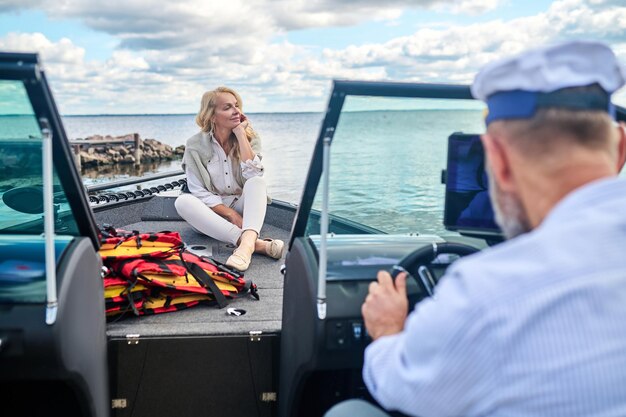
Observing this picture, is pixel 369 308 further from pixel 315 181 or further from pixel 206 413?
pixel 206 413

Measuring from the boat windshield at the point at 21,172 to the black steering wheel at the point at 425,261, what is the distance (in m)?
1.01

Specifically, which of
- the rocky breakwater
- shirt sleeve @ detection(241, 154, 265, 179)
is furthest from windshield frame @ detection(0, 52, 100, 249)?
the rocky breakwater

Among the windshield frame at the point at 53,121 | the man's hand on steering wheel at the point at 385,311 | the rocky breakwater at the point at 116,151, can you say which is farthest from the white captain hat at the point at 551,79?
the rocky breakwater at the point at 116,151

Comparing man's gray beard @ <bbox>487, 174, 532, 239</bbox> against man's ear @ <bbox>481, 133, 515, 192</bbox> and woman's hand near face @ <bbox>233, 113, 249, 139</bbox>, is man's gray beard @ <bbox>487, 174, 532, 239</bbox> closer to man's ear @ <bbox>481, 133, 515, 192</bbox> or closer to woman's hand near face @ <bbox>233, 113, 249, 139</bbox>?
man's ear @ <bbox>481, 133, 515, 192</bbox>

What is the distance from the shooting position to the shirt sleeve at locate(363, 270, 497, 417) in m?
0.86

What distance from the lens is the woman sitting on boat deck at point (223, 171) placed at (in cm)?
419

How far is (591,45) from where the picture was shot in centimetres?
104

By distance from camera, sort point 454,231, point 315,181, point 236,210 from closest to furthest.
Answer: point 315,181, point 454,231, point 236,210

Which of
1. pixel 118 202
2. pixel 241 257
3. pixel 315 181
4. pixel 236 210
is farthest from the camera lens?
pixel 118 202

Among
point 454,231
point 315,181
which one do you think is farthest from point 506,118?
point 454,231

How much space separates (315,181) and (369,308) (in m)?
0.66

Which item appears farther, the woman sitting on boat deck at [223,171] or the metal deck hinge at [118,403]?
the woman sitting on boat deck at [223,171]

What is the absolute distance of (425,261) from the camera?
168 centimetres

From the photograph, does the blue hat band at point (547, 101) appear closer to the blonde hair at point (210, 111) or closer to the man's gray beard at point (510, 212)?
the man's gray beard at point (510, 212)
